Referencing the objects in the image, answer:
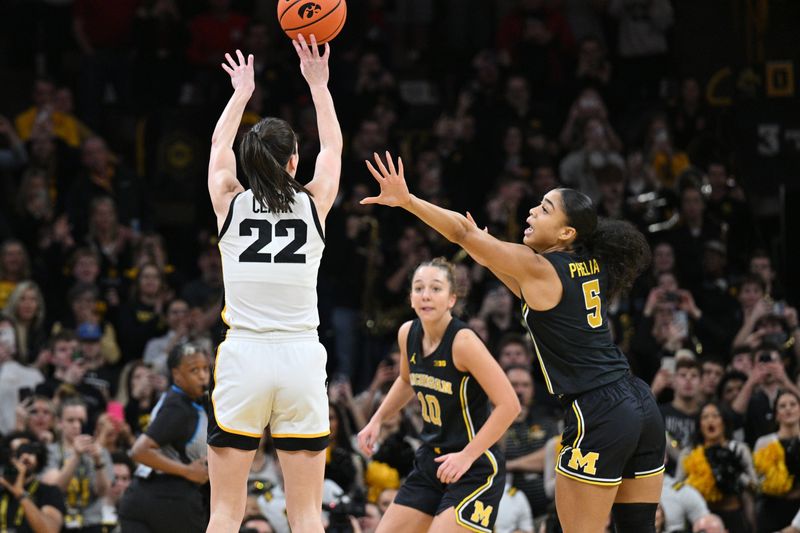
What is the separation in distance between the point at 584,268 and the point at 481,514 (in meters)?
1.54

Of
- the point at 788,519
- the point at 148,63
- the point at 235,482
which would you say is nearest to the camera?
the point at 235,482

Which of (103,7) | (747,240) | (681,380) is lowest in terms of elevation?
(681,380)

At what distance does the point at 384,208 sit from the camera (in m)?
14.0

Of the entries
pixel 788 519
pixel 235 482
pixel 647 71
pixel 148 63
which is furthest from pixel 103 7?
pixel 235 482

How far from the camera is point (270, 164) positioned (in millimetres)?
6047

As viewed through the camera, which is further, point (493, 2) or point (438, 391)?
point (493, 2)

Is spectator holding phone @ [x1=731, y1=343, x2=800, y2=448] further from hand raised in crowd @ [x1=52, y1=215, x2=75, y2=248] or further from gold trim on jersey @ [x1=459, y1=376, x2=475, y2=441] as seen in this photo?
hand raised in crowd @ [x1=52, y1=215, x2=75, y2=248]

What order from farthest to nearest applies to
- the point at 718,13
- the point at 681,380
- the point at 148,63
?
the point at 718,13
the point at 148,63
the point at 681,380

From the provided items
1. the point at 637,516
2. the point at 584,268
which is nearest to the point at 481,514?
the point at 637,516

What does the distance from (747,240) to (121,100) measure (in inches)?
283

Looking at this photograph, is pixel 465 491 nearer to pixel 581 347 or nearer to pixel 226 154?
pixel 581 347

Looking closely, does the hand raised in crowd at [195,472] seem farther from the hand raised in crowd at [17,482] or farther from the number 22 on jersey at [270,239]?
the hand raised in crowd at [17,482]

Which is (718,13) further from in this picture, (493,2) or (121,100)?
(121,100)

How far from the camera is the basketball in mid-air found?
7051 mm
